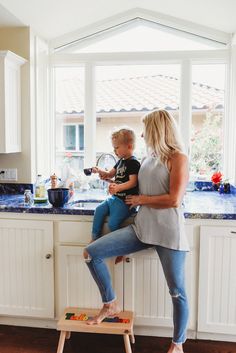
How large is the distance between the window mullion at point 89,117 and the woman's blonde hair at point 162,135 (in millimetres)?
1276

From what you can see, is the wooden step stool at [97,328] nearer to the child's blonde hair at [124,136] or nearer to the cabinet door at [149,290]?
the cabinet door at [149,290]

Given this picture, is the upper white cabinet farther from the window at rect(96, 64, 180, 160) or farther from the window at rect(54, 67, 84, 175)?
the window at rect(96, 64, 180, 160)

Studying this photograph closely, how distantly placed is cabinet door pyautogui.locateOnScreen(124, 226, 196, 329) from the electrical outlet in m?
1.21

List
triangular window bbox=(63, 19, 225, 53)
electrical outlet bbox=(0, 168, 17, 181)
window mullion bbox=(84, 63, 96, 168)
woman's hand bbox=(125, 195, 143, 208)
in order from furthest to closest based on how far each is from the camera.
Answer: window mullion bbox=(84, 63, 96, 168)
triangular window bbox=(63, 19, 225, 53)
electrical outlet bbox=(0, 168, 17, 181)
woman's hand bbox=(125, 195, 143, 208)

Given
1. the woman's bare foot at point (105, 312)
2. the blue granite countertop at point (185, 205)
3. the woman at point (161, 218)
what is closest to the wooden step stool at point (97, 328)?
the woman's bare foot at point (105, 312)

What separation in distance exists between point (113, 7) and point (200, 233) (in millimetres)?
1834

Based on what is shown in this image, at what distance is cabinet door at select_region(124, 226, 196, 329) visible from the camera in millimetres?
2215

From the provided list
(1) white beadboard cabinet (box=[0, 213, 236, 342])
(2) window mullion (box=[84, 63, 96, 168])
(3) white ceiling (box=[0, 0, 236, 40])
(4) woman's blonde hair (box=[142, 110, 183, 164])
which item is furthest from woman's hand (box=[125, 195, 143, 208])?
(3) white ceiling (box=[0, 0, 236, 40])

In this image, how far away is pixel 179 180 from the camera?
1848 mm

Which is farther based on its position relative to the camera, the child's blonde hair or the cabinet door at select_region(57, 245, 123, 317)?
the cabinet door at select_region(57, 245, 123, 317)

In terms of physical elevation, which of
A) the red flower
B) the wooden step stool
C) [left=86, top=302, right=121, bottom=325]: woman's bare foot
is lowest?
the wooden step stool

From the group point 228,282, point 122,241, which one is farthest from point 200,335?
point 122,241

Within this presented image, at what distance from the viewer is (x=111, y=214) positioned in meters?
2.11

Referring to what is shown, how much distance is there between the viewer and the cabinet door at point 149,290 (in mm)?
2215
